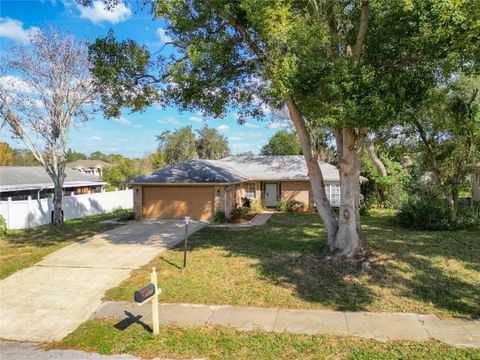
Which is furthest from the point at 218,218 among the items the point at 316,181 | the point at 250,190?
the point at 316,181

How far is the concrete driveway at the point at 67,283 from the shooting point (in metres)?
7.11

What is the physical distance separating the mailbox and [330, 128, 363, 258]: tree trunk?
6.06 metres

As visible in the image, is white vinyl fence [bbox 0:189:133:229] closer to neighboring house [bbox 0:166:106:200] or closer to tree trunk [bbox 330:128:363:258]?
neighboring house [bbox 0:166:106:200]

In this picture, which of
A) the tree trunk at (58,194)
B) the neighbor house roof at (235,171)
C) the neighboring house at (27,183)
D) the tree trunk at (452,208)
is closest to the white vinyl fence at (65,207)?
the tree trunk at (58,194)

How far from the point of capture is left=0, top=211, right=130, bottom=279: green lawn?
37.2 ft

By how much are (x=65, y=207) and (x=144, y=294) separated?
17.4 metres

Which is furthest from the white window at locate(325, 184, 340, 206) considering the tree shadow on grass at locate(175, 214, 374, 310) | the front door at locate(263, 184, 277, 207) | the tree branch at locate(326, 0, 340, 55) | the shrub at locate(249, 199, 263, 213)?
the tree branch at locate(326, 0, 340, 55)

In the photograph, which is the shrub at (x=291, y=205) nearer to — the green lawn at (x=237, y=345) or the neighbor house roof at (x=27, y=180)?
the neighbor house roof at (x=27, y=180)

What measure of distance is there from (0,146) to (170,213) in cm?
3703

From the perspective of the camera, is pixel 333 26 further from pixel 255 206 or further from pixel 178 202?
pixel 255 206

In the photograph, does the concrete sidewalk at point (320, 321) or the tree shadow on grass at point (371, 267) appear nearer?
the concrete sidewalk at point (320, 321)

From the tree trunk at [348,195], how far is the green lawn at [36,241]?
954cm

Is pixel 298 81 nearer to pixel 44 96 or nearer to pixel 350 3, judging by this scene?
→ pixel 350 3

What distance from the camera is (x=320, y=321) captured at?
268 inches
